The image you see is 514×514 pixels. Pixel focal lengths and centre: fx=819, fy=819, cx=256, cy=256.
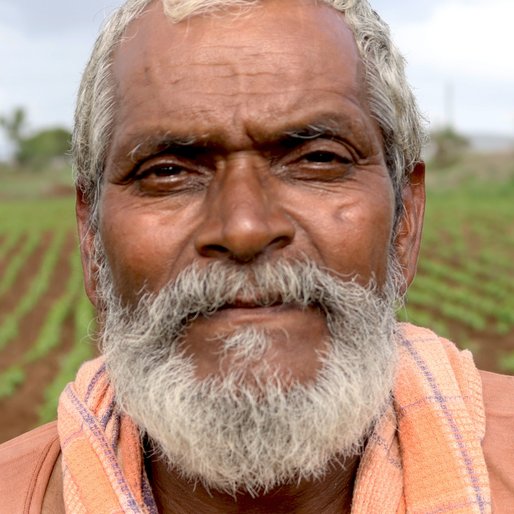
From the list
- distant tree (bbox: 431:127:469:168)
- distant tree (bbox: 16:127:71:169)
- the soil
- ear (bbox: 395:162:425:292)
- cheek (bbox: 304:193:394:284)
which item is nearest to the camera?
cheek (bbox: 304:193:394:284)

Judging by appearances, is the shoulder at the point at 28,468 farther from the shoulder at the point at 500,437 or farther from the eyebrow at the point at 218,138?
the shoulder at the point at 500,437

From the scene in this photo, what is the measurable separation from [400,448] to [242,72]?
1048mm

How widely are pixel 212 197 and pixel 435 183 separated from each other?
33.8 m

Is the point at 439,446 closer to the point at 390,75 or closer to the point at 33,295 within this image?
the point at 390,75

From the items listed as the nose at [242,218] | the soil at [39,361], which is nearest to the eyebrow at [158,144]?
the nose at [242,218]

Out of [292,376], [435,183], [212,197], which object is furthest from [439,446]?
[435,183]

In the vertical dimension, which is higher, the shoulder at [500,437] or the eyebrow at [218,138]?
the eyebrow at [218,138]

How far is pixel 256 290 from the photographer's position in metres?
1.85

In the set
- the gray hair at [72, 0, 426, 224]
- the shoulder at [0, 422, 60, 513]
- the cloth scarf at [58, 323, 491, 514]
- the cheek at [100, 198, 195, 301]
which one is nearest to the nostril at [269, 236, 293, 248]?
the cheek at [100, 198, 195, 301]

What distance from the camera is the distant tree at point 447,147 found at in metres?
43.9

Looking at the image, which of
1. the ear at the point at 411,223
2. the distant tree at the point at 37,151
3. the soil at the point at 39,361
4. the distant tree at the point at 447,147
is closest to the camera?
the ear at the point at 411,223

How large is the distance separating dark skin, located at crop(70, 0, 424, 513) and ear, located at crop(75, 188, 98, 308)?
258 millimetres

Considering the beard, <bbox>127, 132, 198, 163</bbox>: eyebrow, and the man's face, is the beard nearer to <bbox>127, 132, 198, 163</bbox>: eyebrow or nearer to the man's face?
the man's face

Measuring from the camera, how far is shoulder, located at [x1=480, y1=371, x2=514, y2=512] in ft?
6.68
